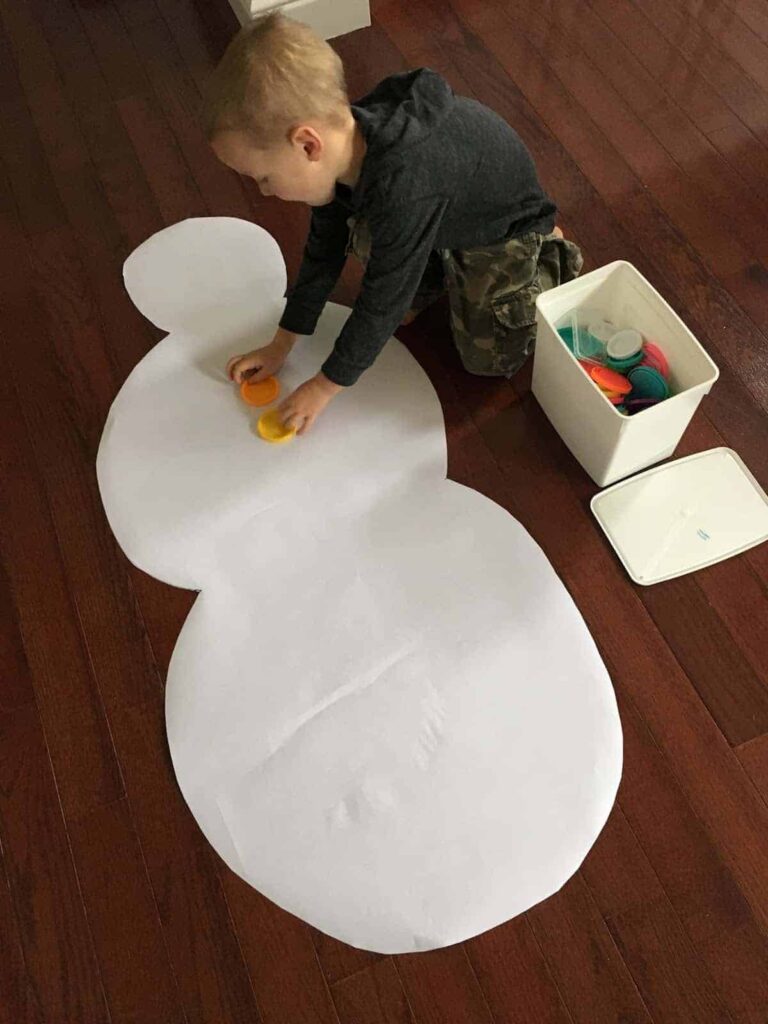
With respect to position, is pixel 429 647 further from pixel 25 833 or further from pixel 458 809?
pixel 25 833

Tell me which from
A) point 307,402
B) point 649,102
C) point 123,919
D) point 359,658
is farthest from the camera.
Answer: point 649,102

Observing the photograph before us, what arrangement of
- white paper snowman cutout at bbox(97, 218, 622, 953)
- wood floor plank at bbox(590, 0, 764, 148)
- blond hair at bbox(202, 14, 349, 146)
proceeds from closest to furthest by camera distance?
1. blond hair at bbox(202, 14, 349, 146)
2. white paper snowman cutout at bbox(97, 218, 622, 953)
3. wood floor plank at bbox(590, 0, 764, 148)

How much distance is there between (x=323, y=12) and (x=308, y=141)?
885 millimetres

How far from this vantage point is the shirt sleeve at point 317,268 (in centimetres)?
113

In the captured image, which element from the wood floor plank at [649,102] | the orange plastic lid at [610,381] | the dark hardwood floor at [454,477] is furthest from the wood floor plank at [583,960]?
the wood floor plank at [649,102]

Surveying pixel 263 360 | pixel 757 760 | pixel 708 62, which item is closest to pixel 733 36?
pixel 708 62

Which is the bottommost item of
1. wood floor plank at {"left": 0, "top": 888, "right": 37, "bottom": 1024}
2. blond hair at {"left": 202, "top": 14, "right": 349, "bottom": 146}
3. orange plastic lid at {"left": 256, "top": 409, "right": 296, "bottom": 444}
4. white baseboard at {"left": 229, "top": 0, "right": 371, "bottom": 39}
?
wood floor plank at {"left": 0, "top": 888, "right": 37, "bottom": 1024}

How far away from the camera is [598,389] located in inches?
42.0

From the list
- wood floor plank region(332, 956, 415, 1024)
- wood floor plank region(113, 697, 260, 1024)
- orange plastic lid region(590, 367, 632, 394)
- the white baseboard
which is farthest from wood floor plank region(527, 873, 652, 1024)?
the white baseboard

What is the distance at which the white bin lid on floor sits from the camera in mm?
1136

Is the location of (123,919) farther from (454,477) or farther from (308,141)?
(308,141)

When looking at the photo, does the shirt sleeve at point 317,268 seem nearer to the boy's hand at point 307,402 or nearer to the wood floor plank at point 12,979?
the boy's hand at point 307,402

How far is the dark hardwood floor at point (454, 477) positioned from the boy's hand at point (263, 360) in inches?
7.2

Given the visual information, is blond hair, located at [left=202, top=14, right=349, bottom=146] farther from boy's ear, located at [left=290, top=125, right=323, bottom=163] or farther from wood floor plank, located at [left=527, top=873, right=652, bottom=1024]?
wood floor plank, located at [left=527, top=873, right=652, bottom=1024]
